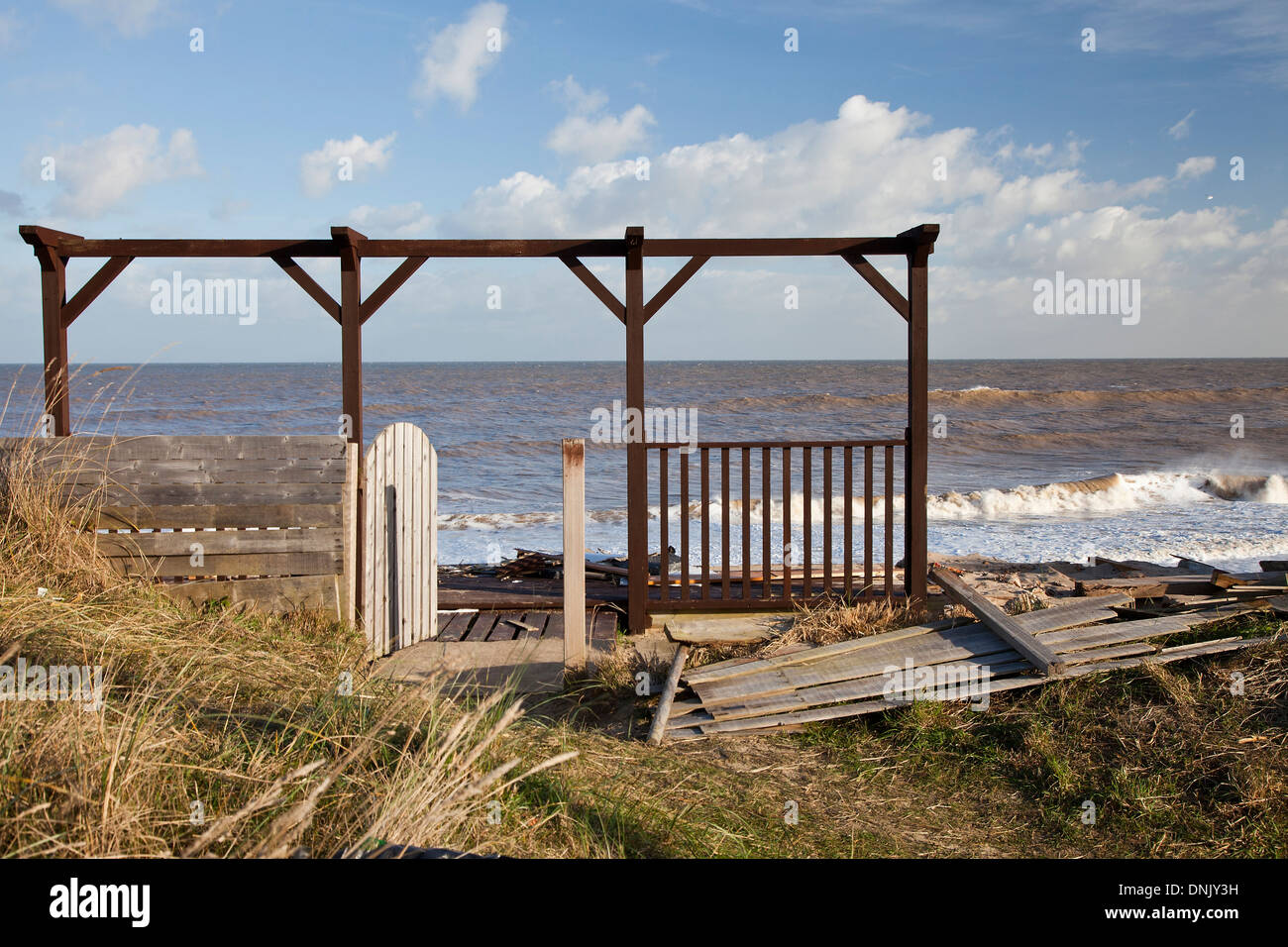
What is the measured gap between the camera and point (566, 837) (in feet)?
10.5

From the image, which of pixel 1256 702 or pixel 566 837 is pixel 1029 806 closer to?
pixel 1256 702

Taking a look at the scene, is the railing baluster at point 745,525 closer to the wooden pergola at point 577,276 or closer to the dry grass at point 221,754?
the wooden pergola at point 577,276

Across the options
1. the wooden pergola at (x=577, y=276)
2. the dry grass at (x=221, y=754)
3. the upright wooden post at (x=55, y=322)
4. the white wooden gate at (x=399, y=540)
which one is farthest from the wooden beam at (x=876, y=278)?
the upright wooden post at (x=55, y=322)

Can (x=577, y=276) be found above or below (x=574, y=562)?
above

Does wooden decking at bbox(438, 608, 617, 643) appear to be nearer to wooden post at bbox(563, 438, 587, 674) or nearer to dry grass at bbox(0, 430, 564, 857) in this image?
wooden post at bbox(563, 438, 587, 674)

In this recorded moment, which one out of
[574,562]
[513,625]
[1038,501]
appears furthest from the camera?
[1038,501]

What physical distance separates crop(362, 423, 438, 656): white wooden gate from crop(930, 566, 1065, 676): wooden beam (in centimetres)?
386

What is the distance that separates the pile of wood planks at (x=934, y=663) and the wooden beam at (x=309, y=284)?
12.4 ft

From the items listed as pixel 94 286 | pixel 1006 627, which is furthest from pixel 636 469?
pixel 94 286

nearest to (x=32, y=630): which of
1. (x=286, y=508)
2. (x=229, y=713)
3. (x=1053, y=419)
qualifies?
(x=229, y=713)

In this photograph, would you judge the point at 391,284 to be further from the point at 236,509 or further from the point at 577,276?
the point at 236,509

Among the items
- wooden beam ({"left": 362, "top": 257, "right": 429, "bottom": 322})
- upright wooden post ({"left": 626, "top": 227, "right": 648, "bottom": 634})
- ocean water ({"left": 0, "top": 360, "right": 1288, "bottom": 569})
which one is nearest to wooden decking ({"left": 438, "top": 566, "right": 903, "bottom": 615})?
upright wooden post ({"left": 626, "top": 227, "right": 648, "bottom": 634})

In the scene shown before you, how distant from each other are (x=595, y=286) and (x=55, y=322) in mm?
4257

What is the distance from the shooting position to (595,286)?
6883 millimetres
